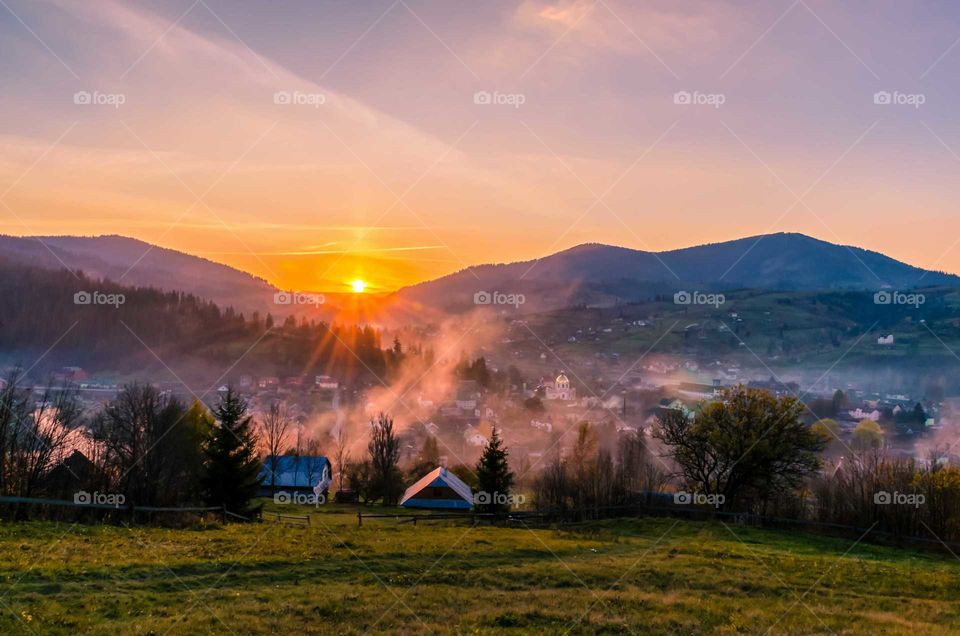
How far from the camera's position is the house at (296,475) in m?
76.9

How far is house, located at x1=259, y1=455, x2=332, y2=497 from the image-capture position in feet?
252

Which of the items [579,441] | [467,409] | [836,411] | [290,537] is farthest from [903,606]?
[836,411]

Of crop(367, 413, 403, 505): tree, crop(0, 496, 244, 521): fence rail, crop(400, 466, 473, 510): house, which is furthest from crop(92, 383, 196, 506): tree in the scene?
crop(367, 413, 403, 505): tree

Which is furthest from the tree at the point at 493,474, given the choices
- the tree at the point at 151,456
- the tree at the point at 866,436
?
the tree at the point at 866,436

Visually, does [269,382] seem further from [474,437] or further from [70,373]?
[474,437]

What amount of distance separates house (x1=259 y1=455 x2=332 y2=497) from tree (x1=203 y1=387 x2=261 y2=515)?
35.8 meters

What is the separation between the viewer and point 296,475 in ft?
260

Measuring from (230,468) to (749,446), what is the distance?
36013mm

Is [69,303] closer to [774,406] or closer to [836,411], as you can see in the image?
[774,406]

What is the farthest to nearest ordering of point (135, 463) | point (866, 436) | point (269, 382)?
point (269, 382) < point (866, 436) < point (135, 463)

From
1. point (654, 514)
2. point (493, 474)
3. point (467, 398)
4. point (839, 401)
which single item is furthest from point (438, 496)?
point (839, 401)

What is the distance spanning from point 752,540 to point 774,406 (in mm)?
14662

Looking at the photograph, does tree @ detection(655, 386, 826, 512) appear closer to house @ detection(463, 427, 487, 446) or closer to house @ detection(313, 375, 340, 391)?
house @ detection(463, 427, 487, 446)

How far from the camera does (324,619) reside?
14805mm
